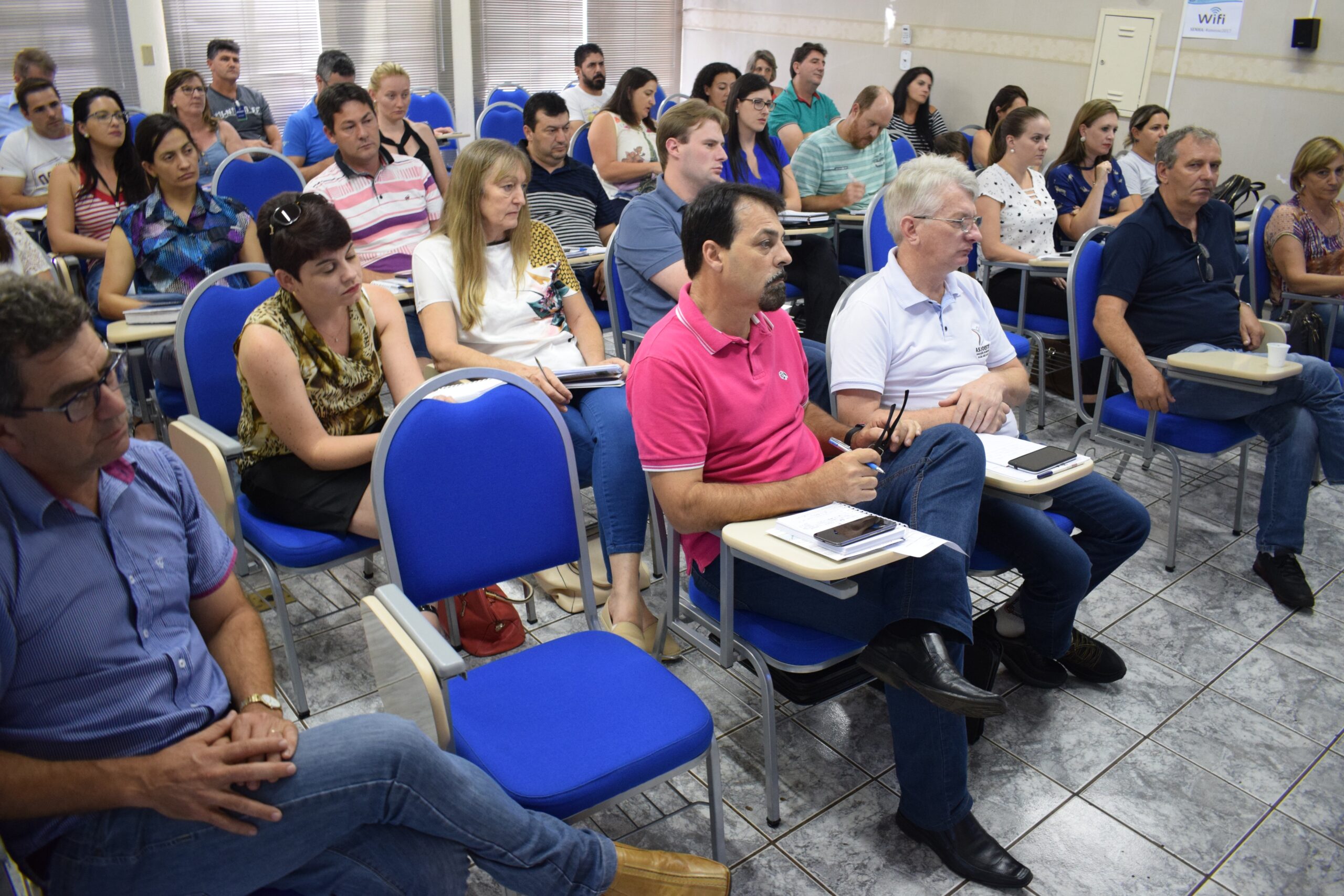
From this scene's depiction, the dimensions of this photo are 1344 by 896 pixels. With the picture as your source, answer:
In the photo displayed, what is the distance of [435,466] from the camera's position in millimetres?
1851

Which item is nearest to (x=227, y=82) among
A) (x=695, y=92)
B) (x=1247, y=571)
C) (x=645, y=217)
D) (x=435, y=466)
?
(x=695, y=92)

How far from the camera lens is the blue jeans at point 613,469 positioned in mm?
2523

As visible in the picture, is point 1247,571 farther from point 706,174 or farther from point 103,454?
point 103,454

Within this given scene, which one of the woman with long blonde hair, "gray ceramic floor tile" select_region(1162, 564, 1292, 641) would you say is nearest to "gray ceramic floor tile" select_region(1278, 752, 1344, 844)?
"gray ceramic floor tile" select_region(1162, 564, 1292, 641)

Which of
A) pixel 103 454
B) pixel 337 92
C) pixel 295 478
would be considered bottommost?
pixel 295 478

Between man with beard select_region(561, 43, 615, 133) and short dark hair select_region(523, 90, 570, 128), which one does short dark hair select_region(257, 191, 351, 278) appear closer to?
short dark hair select_region(523, 90, 570, 128)

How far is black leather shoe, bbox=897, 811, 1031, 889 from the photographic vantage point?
1.87 meters

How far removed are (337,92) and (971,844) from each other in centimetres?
334

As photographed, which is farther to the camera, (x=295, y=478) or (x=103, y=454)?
(x=295, y=478)

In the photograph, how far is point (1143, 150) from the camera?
5094 millimetres

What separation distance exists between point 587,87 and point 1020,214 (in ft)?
12.8

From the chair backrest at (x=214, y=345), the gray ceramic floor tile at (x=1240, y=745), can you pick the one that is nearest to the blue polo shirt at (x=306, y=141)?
the chair backrest at (x=214, y=345)

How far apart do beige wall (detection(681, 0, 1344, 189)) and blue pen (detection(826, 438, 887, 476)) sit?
15.2 ft

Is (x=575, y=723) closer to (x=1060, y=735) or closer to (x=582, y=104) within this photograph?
(x=1060, y=735)
